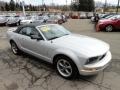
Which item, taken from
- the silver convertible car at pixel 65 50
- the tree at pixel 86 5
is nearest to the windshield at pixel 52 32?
the silver convertible car at pixel 65 50

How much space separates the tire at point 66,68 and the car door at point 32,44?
52 cm

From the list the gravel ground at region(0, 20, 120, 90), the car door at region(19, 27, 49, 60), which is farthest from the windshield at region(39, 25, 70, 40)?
the gravel ground at region(0, 20, 120, 90)

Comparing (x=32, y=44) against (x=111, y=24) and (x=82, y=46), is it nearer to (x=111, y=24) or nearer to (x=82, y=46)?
(x=82, y=46)

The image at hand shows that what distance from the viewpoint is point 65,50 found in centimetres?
426

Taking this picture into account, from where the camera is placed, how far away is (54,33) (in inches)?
206

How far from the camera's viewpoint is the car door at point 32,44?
4970mm

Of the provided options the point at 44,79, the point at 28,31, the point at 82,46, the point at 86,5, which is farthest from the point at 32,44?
the point at 86,5

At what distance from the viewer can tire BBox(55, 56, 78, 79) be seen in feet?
13.7

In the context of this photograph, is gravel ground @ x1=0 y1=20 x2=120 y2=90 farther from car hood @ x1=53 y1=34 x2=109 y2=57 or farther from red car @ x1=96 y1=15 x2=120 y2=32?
red car @ x1=96 y1=15 x2=120 y2=32

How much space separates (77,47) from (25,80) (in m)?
1.72

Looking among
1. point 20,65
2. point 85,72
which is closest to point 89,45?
point 85,72

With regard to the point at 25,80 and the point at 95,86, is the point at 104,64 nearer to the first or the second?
the point at 95,86

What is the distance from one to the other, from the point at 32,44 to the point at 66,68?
1.60 meters

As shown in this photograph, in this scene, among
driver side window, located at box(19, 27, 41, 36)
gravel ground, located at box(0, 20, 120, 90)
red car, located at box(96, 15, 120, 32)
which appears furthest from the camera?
red car, located at box(96, 15, 120, 32)
